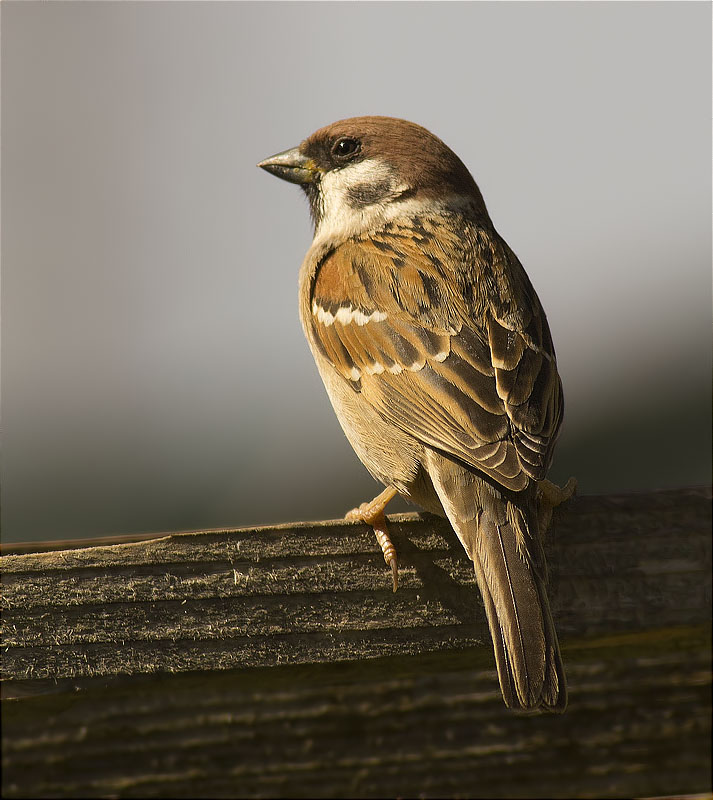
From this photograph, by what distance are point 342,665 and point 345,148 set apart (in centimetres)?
213

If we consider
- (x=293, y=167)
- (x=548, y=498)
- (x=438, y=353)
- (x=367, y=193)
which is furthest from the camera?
(x=293, y=167)

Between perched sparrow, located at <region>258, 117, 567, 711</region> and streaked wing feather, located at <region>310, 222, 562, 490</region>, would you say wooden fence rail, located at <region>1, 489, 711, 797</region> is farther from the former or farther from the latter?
streaked wing feather, located at <region>310, 222, 562, 490</region>

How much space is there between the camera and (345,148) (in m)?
3.45

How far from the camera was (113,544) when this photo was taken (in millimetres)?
1805

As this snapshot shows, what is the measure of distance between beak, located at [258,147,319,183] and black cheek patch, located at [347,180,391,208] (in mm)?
194

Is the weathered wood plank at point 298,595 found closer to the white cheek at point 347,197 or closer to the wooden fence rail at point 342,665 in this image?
the wooden fence rail at point 342,665

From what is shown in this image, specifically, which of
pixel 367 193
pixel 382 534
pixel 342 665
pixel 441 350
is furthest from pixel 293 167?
pixel 342 665

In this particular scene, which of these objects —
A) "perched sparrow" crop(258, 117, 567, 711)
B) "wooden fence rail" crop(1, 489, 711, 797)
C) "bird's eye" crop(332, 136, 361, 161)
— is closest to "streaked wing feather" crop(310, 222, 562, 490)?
"perched sparrow" crop(258, 117, 567, 711)

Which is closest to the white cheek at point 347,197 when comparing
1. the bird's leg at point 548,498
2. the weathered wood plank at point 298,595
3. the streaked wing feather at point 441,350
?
the streaked wing feather at point 441,350

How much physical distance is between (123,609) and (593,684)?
100 cm

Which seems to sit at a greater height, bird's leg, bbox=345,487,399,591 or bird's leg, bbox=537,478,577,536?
bird's leg, bbox=345,487,399,591

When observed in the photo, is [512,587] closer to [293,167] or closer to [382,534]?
[382,534]

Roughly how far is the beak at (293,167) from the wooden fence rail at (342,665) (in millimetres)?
1813

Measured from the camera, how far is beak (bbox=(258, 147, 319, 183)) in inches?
138
